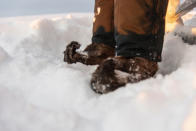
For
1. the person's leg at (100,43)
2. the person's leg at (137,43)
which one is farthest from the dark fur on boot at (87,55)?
the person's leg at (137,43)

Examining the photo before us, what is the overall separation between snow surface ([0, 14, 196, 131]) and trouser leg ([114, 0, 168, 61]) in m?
0.08

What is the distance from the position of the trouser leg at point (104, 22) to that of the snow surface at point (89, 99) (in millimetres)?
125

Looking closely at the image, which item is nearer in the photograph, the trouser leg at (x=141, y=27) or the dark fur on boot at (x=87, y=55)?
the trouser leg at (x=141, y=27)

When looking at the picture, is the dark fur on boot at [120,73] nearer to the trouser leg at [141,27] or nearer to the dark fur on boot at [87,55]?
the trouser leg at [141,27]

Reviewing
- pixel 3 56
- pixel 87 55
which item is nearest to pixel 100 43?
pixel 87 55

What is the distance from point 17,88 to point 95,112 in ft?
0.97

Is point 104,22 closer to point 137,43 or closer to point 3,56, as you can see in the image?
point 137,43

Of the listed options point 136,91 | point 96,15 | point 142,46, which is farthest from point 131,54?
point 96,15

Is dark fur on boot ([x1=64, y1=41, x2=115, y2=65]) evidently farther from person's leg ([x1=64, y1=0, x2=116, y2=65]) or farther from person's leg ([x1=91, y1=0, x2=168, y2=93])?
person's leg ([x1=91, y1=0, x2=168, y2=93])

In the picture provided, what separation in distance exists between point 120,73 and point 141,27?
14 cm

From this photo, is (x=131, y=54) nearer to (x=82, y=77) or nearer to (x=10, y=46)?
(x=82, y=77)

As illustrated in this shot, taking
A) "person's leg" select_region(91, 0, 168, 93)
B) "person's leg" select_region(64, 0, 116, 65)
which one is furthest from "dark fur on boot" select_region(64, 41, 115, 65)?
"person's leg" select_region(91, 0, 168, 93)

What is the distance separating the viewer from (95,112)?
0.71 metres

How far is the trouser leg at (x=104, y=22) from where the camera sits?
41.8 inches
